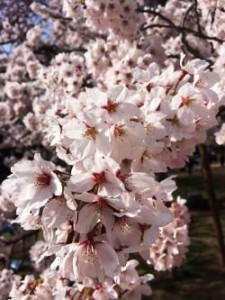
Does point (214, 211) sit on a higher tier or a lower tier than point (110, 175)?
higher

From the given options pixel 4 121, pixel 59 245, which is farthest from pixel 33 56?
pixel 59 245

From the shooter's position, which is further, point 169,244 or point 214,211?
point 214,211

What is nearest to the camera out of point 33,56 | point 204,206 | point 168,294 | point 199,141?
point 199,141

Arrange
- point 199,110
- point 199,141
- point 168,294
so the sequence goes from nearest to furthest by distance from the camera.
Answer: point 199,110, point 199,141, point 168,294

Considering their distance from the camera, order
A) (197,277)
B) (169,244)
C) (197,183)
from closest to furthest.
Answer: (169,244), (197,277), (197,183)

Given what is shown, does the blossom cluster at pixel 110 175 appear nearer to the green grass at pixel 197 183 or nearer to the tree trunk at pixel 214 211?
the tree trunk at pixel 214 211

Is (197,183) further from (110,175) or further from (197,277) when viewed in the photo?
(110,175)

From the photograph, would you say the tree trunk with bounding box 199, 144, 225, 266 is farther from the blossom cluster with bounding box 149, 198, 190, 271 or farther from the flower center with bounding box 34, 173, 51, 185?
the flower center with bounding box 34, 173, 51, 185

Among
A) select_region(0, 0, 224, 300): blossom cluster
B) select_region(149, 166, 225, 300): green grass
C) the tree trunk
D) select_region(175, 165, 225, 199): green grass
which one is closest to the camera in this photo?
select_region(0, 0, 224, 300): blossom cluster

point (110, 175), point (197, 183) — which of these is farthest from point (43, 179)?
point (197, 183)

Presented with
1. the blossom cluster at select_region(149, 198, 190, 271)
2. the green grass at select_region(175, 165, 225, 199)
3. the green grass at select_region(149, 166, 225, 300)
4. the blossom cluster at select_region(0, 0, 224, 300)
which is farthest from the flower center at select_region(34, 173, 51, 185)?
the green grass at select_region(175, 165, 225, 199)

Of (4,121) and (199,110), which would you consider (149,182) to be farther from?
(4,121)
